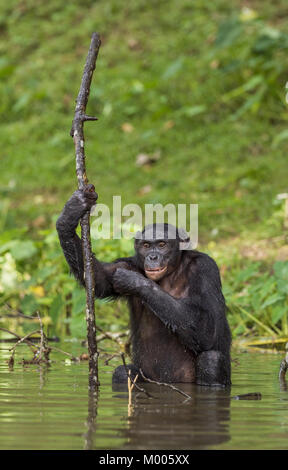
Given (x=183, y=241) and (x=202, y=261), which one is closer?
(x=202, y=261)

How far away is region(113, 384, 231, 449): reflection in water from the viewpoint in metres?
3.27

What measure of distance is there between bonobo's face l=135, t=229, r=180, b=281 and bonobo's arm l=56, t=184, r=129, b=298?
0.19m

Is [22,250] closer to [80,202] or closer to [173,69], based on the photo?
[80,202]

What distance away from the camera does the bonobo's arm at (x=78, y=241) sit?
4.89 m

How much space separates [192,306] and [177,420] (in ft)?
5.60

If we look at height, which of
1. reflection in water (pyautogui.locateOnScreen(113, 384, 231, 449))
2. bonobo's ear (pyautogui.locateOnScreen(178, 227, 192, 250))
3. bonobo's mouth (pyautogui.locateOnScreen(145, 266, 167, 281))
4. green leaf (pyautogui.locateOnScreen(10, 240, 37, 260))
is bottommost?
reflection in water (pyautogui.locateOnScreen(113, 384, 231, 449))

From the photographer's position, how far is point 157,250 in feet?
18.2

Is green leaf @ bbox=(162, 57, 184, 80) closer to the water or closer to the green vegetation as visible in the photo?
the green vegetation

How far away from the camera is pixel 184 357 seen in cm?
553

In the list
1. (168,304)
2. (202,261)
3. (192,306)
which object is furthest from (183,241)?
(168,304)

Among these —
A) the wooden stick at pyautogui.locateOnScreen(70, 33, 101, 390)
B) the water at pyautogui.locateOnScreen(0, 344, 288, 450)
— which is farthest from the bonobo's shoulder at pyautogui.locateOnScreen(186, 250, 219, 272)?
the wooden stick at pyautogui.locateOnScreen(70, 33, 101, 390)

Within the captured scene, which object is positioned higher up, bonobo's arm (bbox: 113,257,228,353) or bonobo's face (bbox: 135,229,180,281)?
bonobo's face (bbox: 135,229,180,281)

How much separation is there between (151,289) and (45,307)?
3.81 m

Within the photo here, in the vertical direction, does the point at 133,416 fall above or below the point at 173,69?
below
